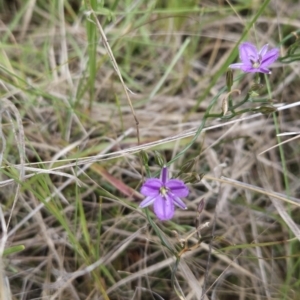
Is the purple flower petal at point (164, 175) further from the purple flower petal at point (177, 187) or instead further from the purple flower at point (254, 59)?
the purple flower at point (254, 59)

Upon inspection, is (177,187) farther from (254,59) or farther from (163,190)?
(254,59)

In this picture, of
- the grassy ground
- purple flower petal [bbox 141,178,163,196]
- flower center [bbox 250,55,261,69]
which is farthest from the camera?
the grassy ground

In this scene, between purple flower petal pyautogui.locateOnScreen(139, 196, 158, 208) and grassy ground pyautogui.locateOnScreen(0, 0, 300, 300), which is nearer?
purple flower petal pyautogui.locateOnScreen(139, 196, 158, 208)

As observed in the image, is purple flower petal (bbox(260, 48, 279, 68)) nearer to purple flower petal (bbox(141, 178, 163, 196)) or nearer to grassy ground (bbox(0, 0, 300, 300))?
grassy ground (bbox(0, 0, 300, 300))

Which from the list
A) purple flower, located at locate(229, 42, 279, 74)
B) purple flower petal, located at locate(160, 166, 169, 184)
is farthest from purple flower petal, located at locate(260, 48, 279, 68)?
purple flower petal, located at locate(160, 166, 169, 184)

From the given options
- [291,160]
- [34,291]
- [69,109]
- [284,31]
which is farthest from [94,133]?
[284,31]

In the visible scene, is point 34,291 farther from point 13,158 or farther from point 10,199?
point 13,158

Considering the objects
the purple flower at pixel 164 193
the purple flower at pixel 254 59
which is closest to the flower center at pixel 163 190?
the purple flower at pixel 164 193
